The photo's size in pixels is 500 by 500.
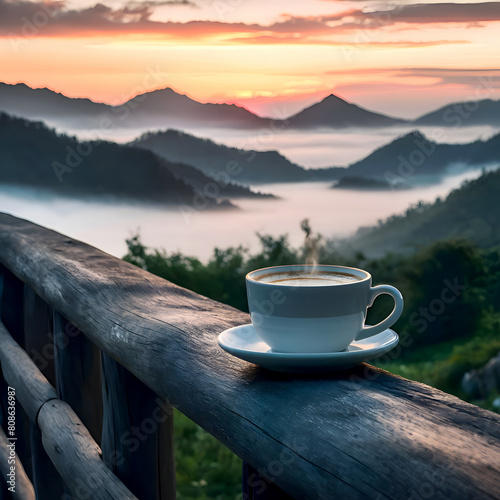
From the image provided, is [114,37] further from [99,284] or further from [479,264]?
[99,284]

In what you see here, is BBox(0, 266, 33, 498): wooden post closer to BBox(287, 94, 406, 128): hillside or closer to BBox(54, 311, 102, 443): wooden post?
BBox(54, 311, 102, 443): wooden post

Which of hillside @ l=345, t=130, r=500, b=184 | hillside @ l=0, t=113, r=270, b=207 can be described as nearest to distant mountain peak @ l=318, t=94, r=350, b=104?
hillside @ l=345, t=130, r=500, b=184

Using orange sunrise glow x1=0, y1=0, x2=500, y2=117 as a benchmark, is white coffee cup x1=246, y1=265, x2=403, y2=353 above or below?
below

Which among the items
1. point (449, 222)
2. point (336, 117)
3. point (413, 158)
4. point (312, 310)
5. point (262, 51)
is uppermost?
point (262, 51)

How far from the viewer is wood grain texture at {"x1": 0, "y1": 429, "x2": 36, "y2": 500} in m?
1.49

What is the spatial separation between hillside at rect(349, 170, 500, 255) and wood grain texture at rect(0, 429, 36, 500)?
177 inches

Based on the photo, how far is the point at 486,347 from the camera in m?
4.60

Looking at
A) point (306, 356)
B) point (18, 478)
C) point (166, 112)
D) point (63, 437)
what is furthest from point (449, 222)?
point (306, 356)

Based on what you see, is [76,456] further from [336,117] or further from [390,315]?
[336,117]

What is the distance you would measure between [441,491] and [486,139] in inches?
243

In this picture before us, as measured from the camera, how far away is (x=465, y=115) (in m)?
6.08

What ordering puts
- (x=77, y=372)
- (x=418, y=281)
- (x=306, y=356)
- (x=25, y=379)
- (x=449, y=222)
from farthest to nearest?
(x=449, y=222) → (x=418, y=281) → (x=25, y=379) → (x=77, y=372) → (x=306, y=356)

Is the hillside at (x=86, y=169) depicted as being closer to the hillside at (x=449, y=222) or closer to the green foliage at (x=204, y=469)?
the hillside at (x=449, y=222)

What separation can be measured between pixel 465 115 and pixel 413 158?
0.78 metres
